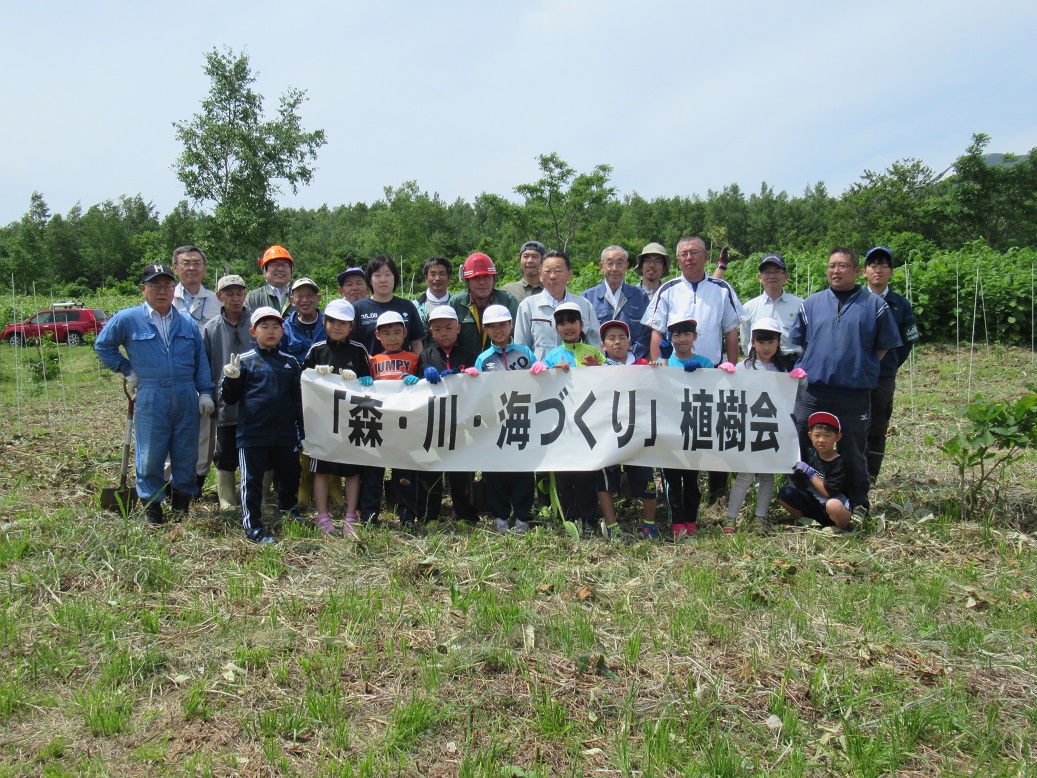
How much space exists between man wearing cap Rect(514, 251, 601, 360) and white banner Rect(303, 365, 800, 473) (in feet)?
1.64

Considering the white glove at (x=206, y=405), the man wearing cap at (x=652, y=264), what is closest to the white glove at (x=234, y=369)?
the white glove at (x=206, y=405)

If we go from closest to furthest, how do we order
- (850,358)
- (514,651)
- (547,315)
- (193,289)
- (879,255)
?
1. (514,651)
2. (850,358)
3. (547,315)
4. (879,255)
5. (193,289)

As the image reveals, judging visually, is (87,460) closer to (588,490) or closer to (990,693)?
(588,490)

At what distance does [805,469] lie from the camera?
5164 millimetres

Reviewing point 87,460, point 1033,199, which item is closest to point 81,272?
point 87,460

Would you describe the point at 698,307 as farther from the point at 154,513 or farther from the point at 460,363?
the point at 154,513

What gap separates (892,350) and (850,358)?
0.89m

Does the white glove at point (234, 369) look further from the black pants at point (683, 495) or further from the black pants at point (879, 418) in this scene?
the black pants at point (879, 418)

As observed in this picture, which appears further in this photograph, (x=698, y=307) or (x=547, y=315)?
(x=547, y=315)

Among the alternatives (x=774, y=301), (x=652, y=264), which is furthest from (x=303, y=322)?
(x=774, y=301)

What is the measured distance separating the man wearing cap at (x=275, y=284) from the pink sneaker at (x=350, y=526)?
1801 mm

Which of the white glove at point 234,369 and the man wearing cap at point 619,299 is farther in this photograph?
the man wearing cap at point 619,299

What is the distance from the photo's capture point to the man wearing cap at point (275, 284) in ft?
19.7

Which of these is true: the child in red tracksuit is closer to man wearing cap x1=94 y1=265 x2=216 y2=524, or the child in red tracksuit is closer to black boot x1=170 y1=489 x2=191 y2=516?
man wearing cap x1=94 y1=265 x2=216 y2=524
